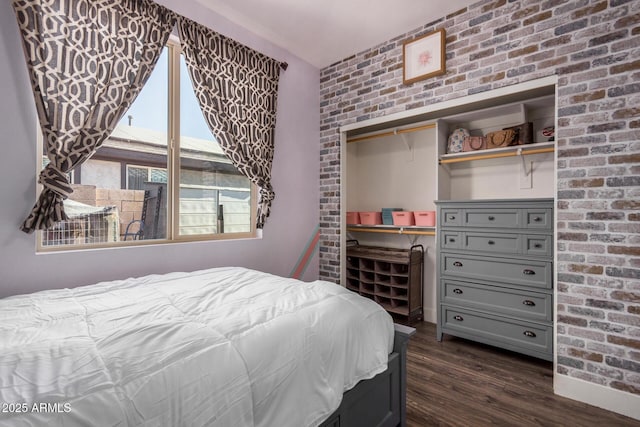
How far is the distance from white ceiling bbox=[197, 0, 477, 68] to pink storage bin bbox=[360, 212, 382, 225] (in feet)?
5.89

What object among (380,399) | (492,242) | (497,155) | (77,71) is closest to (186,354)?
(380,399)

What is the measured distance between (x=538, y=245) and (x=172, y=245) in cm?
281

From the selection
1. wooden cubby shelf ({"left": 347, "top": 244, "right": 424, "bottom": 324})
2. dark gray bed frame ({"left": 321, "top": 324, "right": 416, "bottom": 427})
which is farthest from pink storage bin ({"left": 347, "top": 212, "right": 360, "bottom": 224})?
dark gray bed frame ({"left": 321, "top": 324, "right": 416, "bottom": 427})

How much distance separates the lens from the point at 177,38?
2506mm

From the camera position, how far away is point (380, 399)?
1.50m

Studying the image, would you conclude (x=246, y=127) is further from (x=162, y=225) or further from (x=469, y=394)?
(x=469, y=394)

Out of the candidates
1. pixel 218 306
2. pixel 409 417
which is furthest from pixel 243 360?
pixel 409 417

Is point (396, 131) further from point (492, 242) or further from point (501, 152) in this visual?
point (492, 242)

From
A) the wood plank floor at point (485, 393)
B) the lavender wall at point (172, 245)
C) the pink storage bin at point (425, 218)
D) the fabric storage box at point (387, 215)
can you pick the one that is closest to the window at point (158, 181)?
the lavender wall at point (172, 245)

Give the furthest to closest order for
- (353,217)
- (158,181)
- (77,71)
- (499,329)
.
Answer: (353,217)
(499,329)
(158,181)
(77,71)

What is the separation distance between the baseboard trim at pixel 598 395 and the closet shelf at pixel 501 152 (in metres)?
1.67

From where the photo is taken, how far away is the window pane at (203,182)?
8.63 feet

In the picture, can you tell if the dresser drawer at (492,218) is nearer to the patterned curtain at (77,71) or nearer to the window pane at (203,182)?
the window pane at (203,182)

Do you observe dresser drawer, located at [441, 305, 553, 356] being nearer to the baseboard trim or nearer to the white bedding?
the baseboard trim
